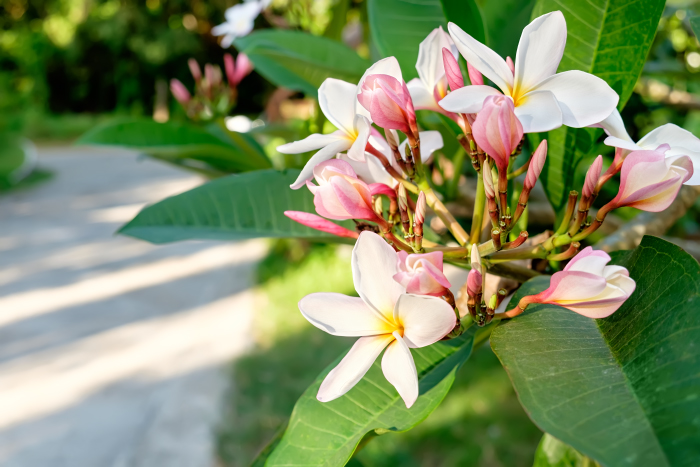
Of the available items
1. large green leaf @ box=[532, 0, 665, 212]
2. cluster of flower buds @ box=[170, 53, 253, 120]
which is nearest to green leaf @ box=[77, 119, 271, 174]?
cluster of flower buds @ box=[170, 53, 253, 120]

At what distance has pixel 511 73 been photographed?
32 centimetres

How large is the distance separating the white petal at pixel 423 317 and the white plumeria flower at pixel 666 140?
130 millimetres

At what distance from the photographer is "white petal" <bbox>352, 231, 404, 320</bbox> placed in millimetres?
294

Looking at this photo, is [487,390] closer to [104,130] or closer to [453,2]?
[104,130]

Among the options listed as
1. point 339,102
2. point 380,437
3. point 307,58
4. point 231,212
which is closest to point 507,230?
point 339,102

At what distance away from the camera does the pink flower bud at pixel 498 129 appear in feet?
0.96

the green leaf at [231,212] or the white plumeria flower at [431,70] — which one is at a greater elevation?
the white plumeria flower at [431,70]

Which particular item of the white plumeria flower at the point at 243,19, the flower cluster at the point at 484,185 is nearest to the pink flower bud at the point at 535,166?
the flower cluster at the point at 484,185

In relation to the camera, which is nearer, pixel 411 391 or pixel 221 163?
pixel 411 391

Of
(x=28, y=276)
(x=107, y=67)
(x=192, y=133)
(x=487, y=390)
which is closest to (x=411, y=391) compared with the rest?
(x=192, y=133)

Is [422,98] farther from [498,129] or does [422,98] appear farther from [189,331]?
[189,331]

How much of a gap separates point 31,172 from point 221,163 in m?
6.52

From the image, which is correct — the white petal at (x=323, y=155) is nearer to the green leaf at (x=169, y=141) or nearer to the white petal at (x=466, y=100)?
the white petal at (x=466, y=100)

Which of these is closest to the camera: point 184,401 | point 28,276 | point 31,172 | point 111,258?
point 184,401
